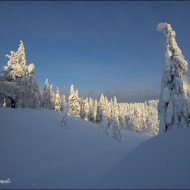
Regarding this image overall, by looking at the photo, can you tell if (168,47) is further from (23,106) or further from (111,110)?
(111,110)

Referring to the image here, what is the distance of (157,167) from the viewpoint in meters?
8.09

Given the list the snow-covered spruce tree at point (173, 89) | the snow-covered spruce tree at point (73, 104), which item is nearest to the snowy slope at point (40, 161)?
the snow-covered spruce tree at point (173, 89)

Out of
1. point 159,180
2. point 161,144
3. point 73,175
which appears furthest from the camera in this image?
point 73,175

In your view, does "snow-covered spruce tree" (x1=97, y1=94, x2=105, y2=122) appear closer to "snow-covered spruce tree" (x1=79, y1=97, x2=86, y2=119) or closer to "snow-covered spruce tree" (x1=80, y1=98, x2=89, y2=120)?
"snow-covered spruce tree" (x1=80, y1=98, x2=89, y2=120)

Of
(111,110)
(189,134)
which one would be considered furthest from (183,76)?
(111,110)

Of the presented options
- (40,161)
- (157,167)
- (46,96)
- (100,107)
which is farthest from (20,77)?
(100,107)

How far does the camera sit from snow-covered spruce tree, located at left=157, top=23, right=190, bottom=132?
74.1 feet

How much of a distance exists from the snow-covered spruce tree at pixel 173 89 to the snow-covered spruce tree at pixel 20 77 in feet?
85.5

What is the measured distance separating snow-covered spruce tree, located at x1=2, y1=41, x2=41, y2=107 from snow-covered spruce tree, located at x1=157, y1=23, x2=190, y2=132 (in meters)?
26.1

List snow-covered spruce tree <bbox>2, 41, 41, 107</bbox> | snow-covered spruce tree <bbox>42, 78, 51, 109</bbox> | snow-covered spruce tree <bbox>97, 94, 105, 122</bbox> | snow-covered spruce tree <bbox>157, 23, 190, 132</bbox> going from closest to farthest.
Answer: snow-covered spruce tree <bbox>157, 23, 190, 132</bbox>, snow-covered spruce tree <bbox>2, 41, 41, 107</bbox>, snow-covered spruce tree <bbox>42, 78, 51, 109</bbox>, snow-covered spruce tree <bbox>97, 94, 105, 122</bbox>

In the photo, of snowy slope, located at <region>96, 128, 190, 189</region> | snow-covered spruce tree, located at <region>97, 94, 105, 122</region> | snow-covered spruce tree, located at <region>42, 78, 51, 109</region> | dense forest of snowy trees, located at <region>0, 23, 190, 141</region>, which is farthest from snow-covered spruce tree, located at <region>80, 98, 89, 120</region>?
snowy slope, located at <region>96, 128, 190, 189</region>

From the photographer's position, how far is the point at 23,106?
4081cm

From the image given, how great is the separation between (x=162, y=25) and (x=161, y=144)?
60.3 ft

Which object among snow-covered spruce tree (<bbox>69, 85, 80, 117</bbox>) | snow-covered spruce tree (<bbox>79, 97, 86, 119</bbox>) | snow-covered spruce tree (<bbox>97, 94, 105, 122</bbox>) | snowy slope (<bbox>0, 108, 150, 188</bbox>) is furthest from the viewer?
snow-covered spruce tree (<bbox>79, 97, 86, 119</bbox>)
